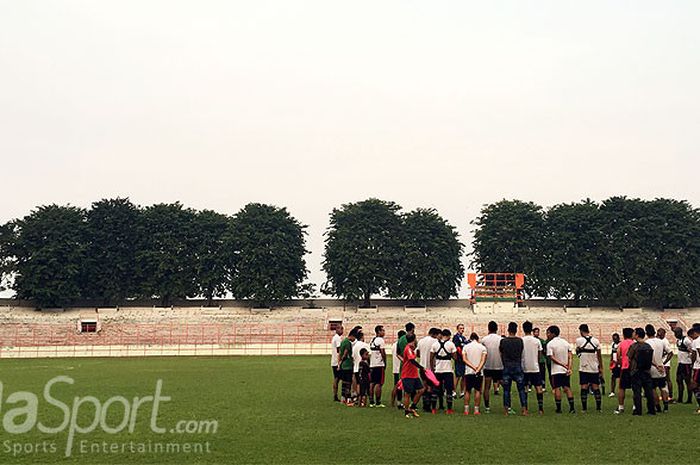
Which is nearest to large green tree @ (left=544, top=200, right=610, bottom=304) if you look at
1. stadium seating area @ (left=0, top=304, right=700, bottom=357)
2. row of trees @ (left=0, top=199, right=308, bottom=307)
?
stadium seating area @ (left=0, top=304, right=700, bottom=357)

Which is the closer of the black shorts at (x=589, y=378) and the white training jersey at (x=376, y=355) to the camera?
the black shorts at (x=589, y=378)

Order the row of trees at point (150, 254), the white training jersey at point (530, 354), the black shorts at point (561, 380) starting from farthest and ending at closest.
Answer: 1. the row of trees at point (150, 254)
2. the white training jersey at point (530, 354)
3. the black shorts at point (561, 380)

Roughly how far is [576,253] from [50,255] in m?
58.8

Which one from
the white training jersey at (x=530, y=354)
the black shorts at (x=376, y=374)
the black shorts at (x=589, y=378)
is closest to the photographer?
the white training jersey at (x=530, y=354)

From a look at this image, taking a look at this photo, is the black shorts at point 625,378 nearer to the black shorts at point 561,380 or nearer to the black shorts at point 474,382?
the black shorts at point 561,380

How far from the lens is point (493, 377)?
19.3 m

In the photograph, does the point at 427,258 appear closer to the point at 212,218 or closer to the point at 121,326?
the point at 212,218

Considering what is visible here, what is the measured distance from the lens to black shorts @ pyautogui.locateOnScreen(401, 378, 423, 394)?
18.7m

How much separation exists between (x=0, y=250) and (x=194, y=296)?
23.7m

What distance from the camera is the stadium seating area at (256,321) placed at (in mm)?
74500

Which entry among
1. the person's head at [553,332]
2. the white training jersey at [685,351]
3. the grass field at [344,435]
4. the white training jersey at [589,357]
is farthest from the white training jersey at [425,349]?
the white training jersey at [685,351]

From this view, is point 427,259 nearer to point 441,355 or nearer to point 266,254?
point 266,254

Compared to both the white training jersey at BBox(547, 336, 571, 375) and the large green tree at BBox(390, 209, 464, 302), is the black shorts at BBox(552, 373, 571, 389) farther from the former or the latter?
the large green tree at BBox(390, 209, 464, 302)

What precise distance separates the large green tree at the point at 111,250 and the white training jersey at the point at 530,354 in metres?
76.8
